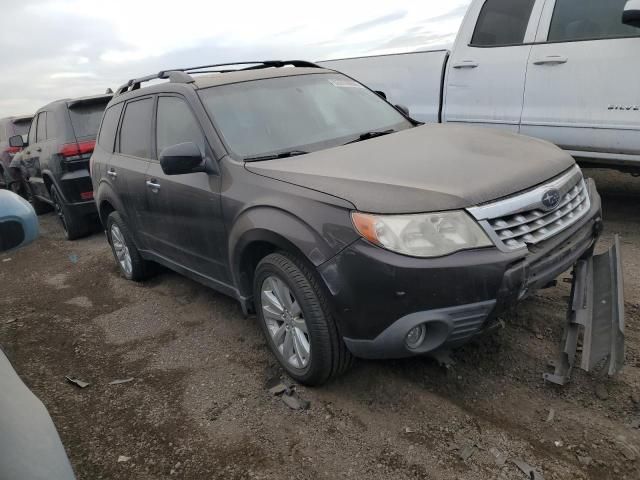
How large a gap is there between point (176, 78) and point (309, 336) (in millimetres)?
2191

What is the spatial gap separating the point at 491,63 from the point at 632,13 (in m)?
1.29

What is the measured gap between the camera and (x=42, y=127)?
7730 millimetres

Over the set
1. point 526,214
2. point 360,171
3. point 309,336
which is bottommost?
point 309,336

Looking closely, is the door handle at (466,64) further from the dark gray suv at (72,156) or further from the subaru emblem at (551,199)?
the dark gray suv at (72,156)

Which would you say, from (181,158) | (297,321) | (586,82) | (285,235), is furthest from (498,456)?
(586,82)

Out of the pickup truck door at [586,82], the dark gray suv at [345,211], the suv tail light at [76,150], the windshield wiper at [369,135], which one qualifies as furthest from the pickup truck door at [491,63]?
the suv tail light at [76,150]

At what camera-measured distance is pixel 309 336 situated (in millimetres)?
2654

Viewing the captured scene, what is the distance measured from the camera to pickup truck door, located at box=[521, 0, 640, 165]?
4.11m

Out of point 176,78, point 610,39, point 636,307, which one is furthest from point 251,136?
point 610,39

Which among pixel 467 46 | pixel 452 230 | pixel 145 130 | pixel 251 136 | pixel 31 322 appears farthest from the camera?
pixel 467 46

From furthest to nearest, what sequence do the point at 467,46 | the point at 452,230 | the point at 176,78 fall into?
the point at 467,46 → the point at 176,78 → the point at 452,230

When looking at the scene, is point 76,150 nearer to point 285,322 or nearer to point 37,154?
point 37,154

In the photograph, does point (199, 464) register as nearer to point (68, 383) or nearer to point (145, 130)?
point (68, 383)

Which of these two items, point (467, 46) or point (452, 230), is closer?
point (452, 230)
